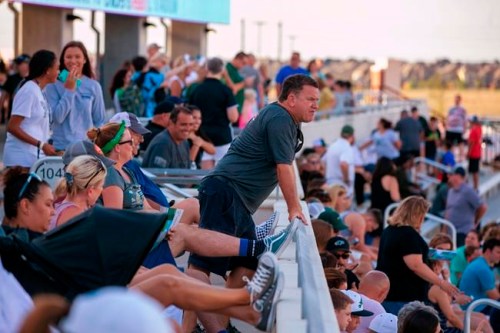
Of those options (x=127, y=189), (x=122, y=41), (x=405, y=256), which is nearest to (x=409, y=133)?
(x=122, y=41)

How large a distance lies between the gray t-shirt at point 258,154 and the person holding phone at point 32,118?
2.02 meters

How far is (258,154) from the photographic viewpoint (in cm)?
841

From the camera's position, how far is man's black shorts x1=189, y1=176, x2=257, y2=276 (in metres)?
8.30

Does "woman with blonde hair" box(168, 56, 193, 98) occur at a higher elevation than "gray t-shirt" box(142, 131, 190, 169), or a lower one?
higher

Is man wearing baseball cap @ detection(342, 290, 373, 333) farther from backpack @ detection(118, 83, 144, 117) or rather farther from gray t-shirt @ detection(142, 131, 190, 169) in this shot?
backpack @ detection(118, 83, 144, 117)

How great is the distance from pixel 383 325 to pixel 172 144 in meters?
3.23

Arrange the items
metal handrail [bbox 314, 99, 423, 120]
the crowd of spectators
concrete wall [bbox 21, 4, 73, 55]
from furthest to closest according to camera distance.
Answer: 1. metal handrail [bbox 314, 99, 423, 120]
2. concrete wall [bbox 21, 4, 73, 55]
3. the crowd of spectators

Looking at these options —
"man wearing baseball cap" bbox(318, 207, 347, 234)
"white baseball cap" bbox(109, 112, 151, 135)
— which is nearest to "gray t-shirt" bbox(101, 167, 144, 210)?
"white baseball cap" bbox(109, 112, 151, 135)

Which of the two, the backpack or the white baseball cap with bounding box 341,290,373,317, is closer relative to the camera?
the white baseball cap with bounding box 341,290,373,317

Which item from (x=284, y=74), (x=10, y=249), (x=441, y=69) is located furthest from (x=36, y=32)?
(x=441, y=69)

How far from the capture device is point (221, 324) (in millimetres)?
7828

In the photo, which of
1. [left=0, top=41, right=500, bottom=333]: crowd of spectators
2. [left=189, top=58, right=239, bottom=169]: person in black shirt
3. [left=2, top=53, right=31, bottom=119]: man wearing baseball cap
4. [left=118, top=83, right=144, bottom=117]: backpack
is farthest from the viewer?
[left=2, top=53, right=31, bottom=119]: man wearing baseball cap

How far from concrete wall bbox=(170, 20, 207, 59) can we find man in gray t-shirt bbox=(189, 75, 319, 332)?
70.6ft

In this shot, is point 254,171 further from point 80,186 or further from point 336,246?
point 336,246
